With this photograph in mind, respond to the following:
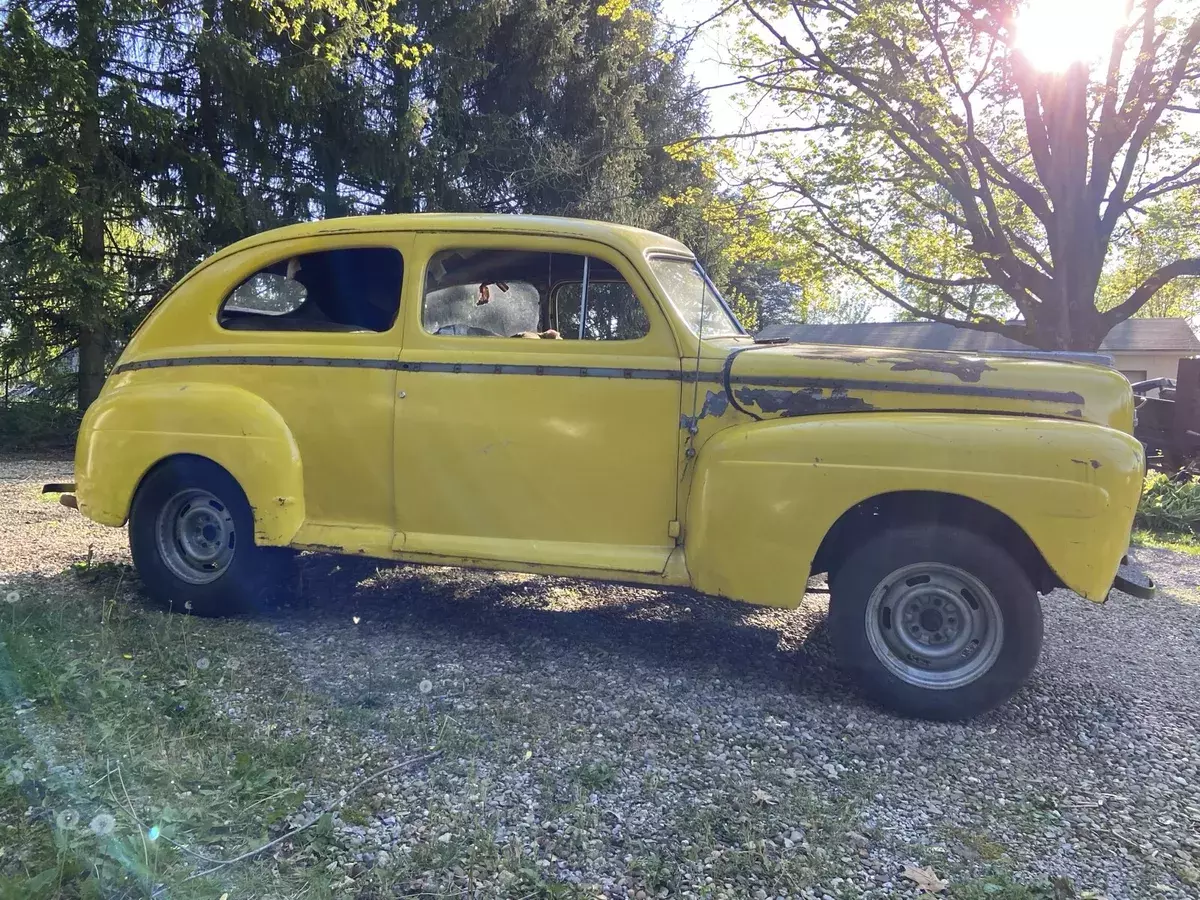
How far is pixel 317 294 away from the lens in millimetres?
4555

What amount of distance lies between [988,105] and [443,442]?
37.2ft

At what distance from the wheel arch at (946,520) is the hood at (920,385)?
0.41m

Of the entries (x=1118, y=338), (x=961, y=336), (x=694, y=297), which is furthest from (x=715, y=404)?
(x=1118, y=338)

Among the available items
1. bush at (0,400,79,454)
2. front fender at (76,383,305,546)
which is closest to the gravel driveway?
front fender at (76,383,305,546)

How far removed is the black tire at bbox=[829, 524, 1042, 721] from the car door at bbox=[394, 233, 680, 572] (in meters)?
0.89

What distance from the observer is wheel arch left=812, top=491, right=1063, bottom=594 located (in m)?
3.32

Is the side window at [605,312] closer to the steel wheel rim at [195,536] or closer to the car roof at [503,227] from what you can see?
the car roof at [503,227]

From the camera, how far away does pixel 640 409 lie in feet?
12.2

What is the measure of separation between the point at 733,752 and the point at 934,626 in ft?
3.56

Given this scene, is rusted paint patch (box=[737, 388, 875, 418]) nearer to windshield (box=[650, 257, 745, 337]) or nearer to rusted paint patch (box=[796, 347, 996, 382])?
rusted paint patch (box=[796, 347, 996, 382])

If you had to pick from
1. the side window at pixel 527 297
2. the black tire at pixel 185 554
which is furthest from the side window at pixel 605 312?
the black tire at pixel 185 554

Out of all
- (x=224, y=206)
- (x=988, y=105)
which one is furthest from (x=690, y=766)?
(x=988, y=105)

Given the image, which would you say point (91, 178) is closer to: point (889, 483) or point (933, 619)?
point (889, 483)

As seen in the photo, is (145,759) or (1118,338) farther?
(1118,338)
